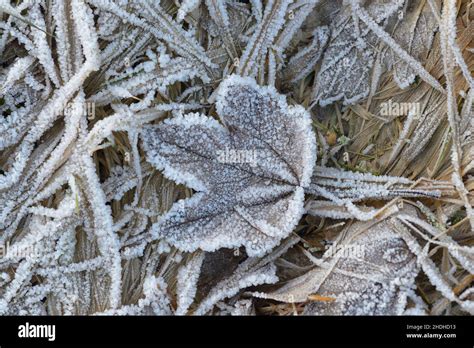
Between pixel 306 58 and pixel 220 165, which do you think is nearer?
pixel 220 165

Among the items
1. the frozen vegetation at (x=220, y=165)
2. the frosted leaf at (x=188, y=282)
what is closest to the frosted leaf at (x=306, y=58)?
the frozen vegetation at (x=220, y=165)

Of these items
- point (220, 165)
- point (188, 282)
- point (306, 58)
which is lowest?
point (188, 282)

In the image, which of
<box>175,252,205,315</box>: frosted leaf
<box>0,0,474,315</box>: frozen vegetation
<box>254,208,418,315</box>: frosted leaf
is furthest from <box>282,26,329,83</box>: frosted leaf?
<box>175,252,205,315</box>: frosted leaf

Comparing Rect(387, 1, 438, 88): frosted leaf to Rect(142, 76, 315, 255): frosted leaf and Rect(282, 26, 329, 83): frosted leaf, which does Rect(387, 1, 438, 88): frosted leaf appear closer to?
Rect(282, 26, 329, 83): frosted leaf

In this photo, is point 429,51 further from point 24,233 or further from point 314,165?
point 24,233

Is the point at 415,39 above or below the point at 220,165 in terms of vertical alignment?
above

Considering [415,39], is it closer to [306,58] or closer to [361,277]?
[306,58]

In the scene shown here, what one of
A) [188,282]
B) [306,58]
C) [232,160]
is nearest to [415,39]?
[306,58]
